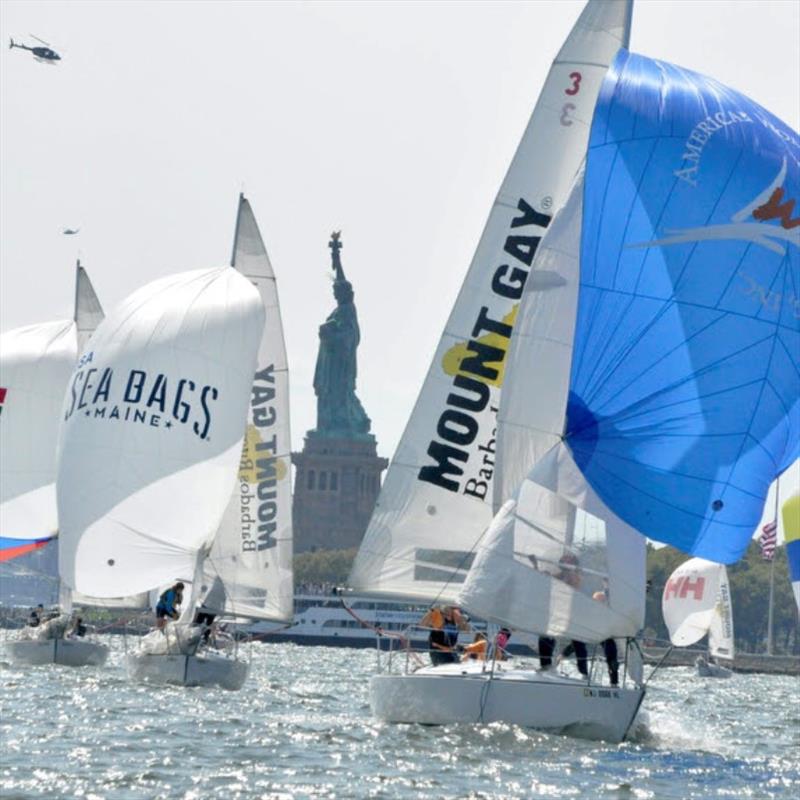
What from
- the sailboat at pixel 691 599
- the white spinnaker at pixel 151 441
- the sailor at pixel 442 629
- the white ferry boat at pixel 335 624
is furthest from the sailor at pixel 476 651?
the white ferry boat at pixel 335 624

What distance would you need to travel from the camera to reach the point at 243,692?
30422 millimetres

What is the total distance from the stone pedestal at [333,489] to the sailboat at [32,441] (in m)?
76.8

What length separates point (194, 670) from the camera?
97.7ft

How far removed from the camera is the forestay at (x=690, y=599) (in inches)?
2397

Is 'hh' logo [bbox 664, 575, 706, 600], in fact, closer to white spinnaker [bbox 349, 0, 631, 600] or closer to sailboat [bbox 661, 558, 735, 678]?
sailboat [bbox 661, 558, 735, 678]

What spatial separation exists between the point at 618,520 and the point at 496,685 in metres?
1.97

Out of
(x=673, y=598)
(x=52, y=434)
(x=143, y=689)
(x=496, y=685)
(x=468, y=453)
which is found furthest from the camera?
(x=673, y=598)

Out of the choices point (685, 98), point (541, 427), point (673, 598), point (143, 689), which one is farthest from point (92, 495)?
point (673, 598)

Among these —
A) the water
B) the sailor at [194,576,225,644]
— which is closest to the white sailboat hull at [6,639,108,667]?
the sailor at [194,576,225,644]

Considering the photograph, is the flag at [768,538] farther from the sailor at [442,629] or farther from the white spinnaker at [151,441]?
the sailor at [442,629]

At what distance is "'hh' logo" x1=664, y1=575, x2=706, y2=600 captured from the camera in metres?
60.9

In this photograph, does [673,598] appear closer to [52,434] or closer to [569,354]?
[52,434]

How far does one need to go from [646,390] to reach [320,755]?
4559 mm

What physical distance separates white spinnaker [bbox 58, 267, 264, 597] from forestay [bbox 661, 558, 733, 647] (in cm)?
3193
